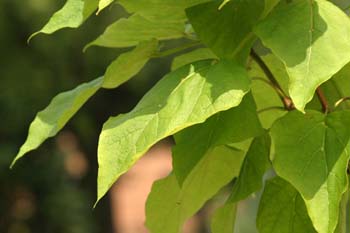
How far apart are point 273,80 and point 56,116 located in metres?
0.38

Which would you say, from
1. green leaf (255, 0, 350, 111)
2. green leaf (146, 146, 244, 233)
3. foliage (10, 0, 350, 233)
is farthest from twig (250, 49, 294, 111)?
green leaf (255, 0, 350, 111)

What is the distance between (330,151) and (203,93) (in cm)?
20

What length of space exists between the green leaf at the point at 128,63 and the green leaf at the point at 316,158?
273 millimetres

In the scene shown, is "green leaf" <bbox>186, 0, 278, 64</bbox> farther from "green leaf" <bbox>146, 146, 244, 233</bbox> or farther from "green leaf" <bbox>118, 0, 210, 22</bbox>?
"green leaf" <bbox>146, 146, 244, 233</bbox>

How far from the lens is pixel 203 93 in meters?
1.29

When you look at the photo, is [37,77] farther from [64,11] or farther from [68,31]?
[64,11]

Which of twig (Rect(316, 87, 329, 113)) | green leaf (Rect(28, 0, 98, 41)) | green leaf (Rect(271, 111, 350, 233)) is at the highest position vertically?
green leaf (Rect(28, 0, 98, 41))

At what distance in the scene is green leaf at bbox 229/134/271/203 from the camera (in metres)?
1.46

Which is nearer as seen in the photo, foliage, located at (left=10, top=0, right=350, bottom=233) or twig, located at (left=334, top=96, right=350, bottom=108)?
foliage, located at (left=10, top=0, right=350, bottom=233)

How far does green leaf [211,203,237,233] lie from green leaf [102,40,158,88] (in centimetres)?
28

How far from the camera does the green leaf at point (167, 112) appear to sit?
125cm

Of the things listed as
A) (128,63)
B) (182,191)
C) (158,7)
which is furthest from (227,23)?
(182,191)

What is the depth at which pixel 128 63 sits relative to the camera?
1.55 meters

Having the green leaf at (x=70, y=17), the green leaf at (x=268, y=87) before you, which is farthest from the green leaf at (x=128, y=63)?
the green leaf at (x=268, y=87)
